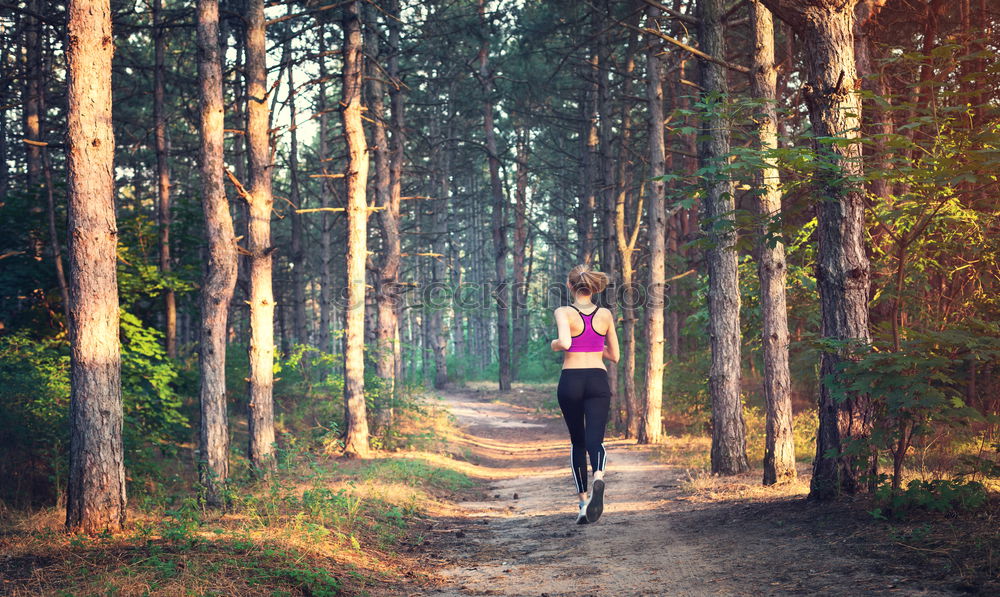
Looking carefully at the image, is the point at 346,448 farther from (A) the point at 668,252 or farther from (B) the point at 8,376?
(A) the point at 668,252

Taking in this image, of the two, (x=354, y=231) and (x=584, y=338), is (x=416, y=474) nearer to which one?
(x=354, y=231)

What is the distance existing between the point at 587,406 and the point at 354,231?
34.0 feet

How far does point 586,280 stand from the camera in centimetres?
757

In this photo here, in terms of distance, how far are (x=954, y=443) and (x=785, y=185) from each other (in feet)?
24.6

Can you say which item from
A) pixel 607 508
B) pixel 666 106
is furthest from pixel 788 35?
pixel 607 508

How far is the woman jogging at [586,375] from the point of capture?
24.5ft

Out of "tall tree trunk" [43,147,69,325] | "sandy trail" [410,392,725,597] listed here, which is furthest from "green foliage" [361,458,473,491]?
"tall tree trunk" [43,147,69,325]

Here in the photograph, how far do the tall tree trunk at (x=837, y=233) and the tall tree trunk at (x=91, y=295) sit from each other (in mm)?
7426

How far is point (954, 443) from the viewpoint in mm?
11938

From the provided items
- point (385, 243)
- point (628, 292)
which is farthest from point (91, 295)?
point (628, 292)

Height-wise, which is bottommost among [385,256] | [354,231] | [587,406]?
[587,406]

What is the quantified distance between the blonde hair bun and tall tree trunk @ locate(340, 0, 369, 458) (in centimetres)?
969

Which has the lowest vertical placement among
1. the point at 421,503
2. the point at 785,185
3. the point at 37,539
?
the point at 421,503

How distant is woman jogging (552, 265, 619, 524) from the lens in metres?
7.46
